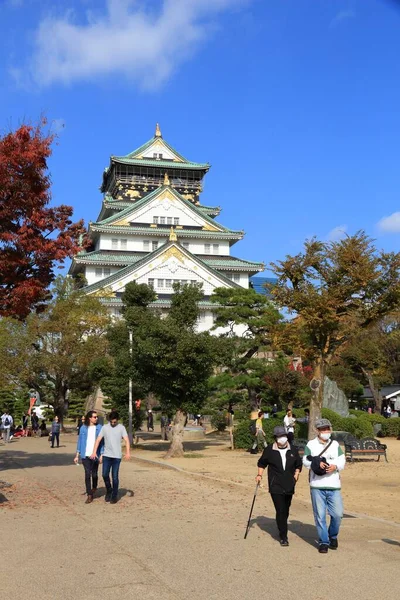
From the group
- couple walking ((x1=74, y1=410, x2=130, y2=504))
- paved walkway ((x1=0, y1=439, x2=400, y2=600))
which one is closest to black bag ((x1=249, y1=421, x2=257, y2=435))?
paved walkway ((x1=0, y1=439, x2=400, y2=600))

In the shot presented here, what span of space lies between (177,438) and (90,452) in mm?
10805

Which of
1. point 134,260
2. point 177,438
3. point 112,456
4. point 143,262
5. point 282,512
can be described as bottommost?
point 282,512

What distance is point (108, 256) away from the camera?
214 feet

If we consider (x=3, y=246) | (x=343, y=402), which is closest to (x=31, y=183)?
(x=3, y=246)

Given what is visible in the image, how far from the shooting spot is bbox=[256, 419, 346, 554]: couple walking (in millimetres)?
7438

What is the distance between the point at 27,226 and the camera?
13.3 metres

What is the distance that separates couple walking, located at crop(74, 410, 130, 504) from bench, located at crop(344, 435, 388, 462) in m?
9.96

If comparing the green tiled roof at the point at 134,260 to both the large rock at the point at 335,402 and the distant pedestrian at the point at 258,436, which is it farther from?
the distant pedestrian at the point at 258,436

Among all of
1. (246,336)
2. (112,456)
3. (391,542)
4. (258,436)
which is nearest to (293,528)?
(391,542)

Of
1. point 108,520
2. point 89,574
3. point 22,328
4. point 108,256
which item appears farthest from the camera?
point 108,256

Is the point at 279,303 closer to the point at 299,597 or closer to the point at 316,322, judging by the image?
the point at 316,322

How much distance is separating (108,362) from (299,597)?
27.2m

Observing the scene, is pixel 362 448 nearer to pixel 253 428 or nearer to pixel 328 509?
pixel 253 428

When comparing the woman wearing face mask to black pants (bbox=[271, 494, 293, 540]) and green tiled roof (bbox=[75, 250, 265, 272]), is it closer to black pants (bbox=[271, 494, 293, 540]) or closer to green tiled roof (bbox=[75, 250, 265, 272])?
black pants (bbox=[271, 494, 293, 540])
